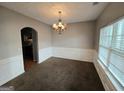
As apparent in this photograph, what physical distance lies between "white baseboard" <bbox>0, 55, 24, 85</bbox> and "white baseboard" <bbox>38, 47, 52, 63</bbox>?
1407 mm

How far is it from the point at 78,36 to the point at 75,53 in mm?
1109

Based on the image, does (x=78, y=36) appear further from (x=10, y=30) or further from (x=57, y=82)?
(x=10, y=30)

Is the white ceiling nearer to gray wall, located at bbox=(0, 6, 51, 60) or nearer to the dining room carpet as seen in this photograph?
gray wall, located at bbox=(0, 6, 51, 60)

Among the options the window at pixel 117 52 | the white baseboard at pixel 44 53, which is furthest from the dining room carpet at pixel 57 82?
the white baseboard at pixel 44 53

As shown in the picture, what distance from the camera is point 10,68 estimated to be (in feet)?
9.37

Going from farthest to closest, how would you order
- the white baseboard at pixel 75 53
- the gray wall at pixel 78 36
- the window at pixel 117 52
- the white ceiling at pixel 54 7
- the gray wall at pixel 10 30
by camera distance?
1. the white baseboard at pixel 75 53
2. the gray wall at pixel 78 36
3. the gray wall at pixel 10 30
4. the white ceiling at pixel 54 7
5. the window at pixel 117 52

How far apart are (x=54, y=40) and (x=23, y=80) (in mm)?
3371

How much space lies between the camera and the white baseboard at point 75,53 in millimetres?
4726

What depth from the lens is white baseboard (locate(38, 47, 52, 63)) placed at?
4.64 metres

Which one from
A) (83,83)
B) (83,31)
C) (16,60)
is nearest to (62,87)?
(83,83)

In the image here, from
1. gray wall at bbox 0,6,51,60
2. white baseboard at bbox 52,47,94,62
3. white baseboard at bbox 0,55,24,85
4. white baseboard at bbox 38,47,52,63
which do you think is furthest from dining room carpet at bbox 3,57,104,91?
white baseboard at bbox 52,47,94,62

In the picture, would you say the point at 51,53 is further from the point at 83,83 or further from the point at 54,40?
the point at 83,83

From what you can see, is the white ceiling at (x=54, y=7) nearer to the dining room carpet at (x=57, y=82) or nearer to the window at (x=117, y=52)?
the window at (x=117, y=52)

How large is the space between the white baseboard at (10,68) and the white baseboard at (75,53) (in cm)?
279
